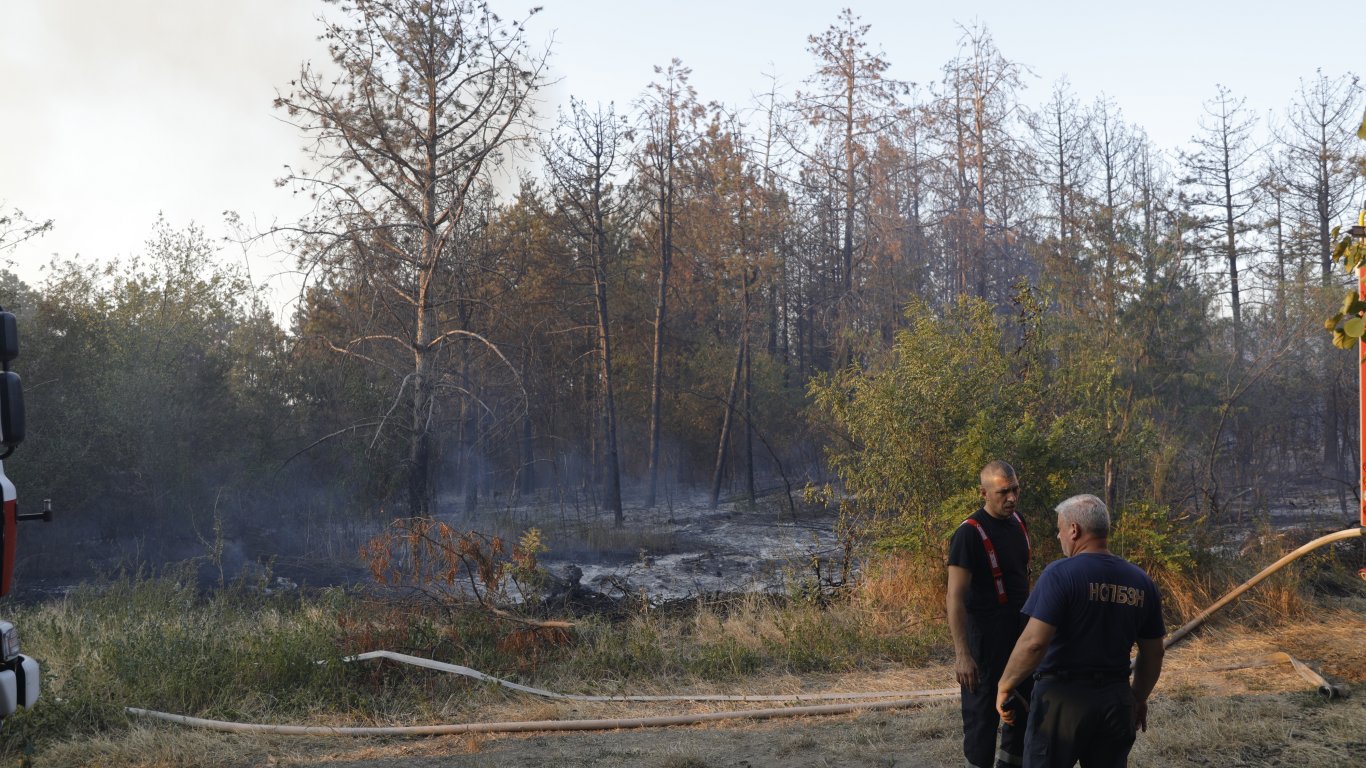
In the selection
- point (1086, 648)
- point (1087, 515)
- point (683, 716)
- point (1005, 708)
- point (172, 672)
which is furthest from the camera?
point (172, 672)

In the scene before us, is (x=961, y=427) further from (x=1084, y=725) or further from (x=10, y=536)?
(x=10, y=536)

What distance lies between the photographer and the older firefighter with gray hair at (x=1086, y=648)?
3.83m

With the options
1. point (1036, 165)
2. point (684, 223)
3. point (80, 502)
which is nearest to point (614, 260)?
point (684, 223)

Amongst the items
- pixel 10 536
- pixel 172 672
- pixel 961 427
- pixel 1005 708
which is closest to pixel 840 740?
pixel 1005 708

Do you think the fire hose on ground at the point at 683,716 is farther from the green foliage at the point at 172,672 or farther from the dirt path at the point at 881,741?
the green foliage at the point at 172,672

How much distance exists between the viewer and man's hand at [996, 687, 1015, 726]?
4145 mm

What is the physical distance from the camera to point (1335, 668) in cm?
791

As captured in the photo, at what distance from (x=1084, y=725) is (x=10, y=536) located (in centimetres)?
504

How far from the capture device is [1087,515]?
3.95 metres

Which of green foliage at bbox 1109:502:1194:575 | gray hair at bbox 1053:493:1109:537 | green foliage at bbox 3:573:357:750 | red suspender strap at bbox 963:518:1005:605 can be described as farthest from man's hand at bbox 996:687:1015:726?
green foliage at bbox 1109:502:1194:575

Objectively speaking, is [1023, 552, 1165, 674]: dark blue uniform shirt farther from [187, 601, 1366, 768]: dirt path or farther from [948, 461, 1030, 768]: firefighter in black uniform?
[187, 601, 1366, 768]: dirt path

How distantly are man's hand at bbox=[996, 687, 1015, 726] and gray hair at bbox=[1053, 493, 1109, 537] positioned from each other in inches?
29.2

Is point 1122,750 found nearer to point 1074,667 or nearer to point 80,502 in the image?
point 1074,667

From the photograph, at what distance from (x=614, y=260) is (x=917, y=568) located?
22.3 meters
